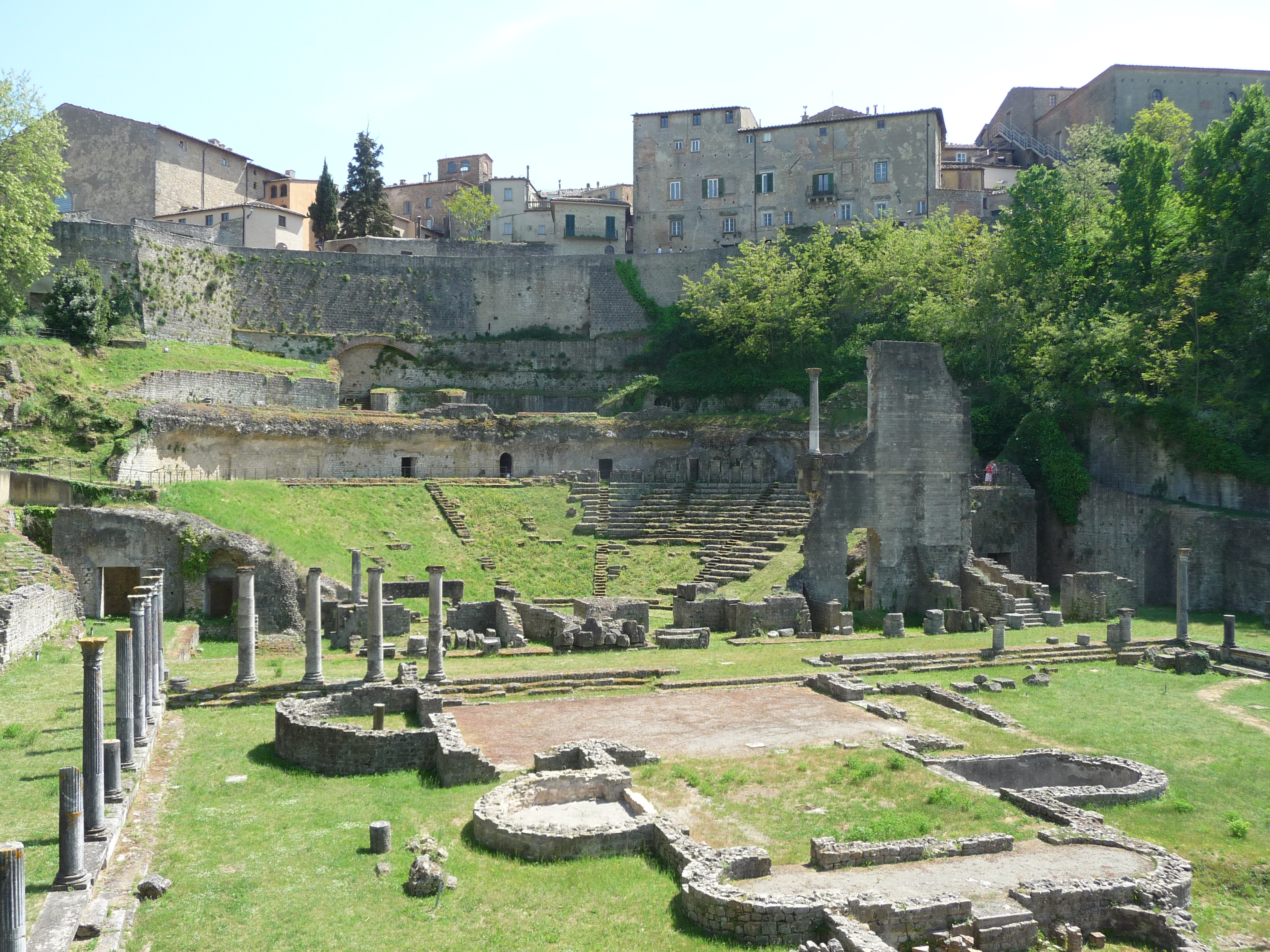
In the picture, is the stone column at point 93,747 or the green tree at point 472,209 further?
the green tree at point 472,209

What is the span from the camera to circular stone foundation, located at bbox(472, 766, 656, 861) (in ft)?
42.3

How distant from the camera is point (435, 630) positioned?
23.2 meters

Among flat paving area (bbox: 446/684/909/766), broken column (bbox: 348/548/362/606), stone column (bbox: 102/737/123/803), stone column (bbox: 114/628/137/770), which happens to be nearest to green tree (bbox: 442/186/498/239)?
broken column (bbox: 348/548/362/606)

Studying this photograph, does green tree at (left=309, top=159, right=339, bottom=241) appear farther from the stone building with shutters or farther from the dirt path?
the dirt path

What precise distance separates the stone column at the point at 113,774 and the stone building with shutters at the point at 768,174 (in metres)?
52.2

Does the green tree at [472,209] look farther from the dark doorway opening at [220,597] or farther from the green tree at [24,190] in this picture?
the dark doorway opening at [220,597]

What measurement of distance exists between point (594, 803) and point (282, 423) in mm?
31524

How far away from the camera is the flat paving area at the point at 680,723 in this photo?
17922mm

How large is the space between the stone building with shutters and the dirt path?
136ft

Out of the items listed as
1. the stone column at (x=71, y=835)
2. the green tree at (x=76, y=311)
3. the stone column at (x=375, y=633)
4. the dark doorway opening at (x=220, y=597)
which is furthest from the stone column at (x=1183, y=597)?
the green tree at (x=76, y=311)

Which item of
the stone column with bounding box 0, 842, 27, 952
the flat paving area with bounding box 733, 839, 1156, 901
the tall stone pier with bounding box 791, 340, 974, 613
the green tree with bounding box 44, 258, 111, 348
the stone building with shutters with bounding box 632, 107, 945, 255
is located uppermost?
the stone building with shutters with bounding box 632, 107, 945, 255

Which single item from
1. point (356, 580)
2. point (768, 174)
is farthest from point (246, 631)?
point (768, 174)

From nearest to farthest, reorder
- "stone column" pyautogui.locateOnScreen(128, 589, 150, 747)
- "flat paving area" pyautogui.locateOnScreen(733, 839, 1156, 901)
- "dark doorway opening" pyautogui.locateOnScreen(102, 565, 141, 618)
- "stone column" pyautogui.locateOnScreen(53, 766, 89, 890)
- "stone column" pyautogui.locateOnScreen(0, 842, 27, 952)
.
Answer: "stone column" pyautogui.locateOnScreen(0, 842, 27, 952) < "stone column" pyautogui.locateOnScreen(53, 766, 89, 890) < "flat paving area" pyautogui.locateOnScreen(733, 839, 1156, 901) < "stone column" pyautogui.locateOnScreen(128, 589, 150, 747) < "dark doorway opening" pyautogui.locateOnScreen(102, 565, 141, 618)

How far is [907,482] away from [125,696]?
24.3 meters
